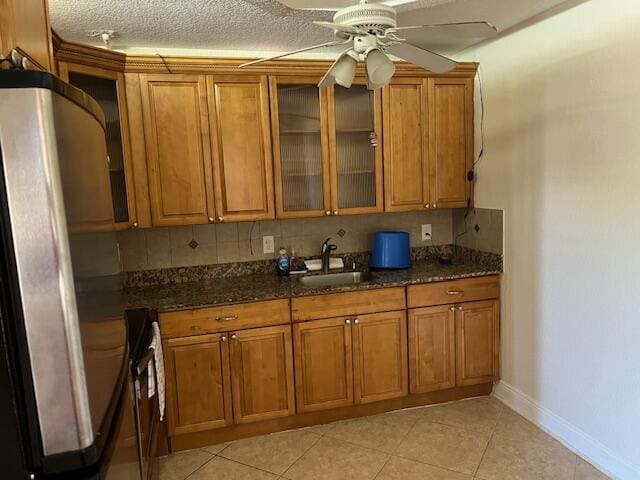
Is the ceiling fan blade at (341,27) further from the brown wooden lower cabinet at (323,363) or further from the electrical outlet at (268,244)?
the electrical outlet at (268,244)

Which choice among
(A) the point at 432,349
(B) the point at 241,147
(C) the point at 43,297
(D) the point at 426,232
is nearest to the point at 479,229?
(D) the point at 426,232

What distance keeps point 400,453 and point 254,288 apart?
1.26 metres

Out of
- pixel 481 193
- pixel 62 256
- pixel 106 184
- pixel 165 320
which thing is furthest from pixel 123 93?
pixel 481 193

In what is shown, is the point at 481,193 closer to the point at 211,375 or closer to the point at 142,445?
the point at 211,375

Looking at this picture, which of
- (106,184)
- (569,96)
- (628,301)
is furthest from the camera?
(569,96)

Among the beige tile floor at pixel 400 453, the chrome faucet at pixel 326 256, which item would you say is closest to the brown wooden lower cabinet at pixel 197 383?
the beige tile floor at pixel 400 453

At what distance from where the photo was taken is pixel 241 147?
2.89 m

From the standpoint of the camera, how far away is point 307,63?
9.61 feet

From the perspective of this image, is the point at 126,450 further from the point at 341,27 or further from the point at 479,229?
the point at 479,229

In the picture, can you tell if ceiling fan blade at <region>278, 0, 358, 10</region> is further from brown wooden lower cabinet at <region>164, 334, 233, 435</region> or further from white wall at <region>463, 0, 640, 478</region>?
brown wooden lower cabinet at <region>164, 334, 233, 435</region>

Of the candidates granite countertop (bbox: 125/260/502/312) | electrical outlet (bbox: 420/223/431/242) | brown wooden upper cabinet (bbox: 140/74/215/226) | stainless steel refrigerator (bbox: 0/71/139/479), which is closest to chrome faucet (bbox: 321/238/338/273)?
granite countertop (bbox: 125/260/502/312)

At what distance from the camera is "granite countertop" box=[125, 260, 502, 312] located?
267 centimetres

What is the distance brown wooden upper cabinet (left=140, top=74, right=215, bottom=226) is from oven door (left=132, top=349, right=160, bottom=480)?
107cm

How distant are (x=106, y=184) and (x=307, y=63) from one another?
1920 millimetres
